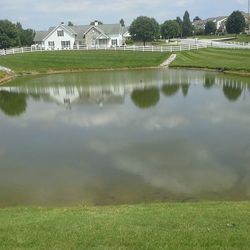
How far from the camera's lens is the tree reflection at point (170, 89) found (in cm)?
3556

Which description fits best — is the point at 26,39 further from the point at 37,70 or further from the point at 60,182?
the point at 60,182

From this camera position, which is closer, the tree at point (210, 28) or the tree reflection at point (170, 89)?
the tree reflection at point (170, 89)

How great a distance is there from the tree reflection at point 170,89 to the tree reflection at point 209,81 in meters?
2.71

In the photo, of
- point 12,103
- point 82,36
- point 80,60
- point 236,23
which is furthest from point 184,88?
point 236,23

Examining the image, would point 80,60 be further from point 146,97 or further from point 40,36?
point 40,36

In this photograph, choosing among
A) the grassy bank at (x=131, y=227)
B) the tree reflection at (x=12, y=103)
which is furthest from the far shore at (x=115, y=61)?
the grassy bank at (x=131, y=227)

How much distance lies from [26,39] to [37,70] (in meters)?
48.3

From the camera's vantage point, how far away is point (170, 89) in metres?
37.8

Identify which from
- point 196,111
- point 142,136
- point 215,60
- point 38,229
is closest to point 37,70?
point 215,60

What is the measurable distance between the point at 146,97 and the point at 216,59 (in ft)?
86.9

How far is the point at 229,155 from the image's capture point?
1738cm

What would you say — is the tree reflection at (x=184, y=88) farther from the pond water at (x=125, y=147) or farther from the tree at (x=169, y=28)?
the tree at (x=169, y=28)

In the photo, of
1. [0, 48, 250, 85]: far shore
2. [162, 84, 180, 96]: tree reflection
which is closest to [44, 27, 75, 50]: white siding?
[0, 48, 250, 85]: far shore

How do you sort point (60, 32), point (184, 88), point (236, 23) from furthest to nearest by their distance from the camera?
point (236, 23) < point (60, 32) < point (184, 88)
